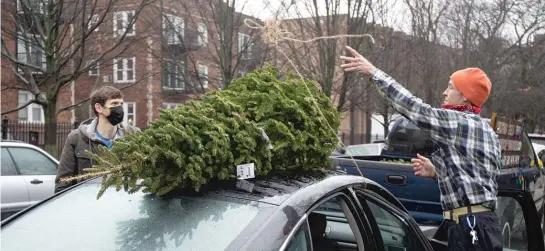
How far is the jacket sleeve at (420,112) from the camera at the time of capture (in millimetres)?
2967

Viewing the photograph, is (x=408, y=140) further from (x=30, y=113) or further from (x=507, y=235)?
(x=30, y=113)

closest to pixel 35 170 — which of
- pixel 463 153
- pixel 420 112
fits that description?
pixel 420 112

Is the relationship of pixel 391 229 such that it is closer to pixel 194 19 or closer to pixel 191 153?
pixel 191 153

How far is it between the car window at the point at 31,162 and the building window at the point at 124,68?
15.2ft

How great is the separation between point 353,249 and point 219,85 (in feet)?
36.8

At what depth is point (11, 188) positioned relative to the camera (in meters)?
6.97

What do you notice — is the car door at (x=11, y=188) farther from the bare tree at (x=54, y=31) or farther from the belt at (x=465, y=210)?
the belt at (x=465, y=210)

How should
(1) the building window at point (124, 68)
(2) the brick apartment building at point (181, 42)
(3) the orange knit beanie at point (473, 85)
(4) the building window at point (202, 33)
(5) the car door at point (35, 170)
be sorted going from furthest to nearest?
1. (1) the building window at point (124, 68)
2. (4) the building window at point (202, 33)
3. (2) the brick apartment building at point (181, 42)
4. (5) the car door at point (35, 170)
5. (3) the orange knit beanie at point (473, 85)

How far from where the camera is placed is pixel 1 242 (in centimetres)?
244

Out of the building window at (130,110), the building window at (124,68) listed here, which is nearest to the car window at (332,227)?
the building window at (124,68)

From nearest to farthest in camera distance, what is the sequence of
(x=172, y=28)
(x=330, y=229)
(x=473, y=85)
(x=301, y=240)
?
(x=301, y=240)
(x=473, y=85)
(x=330, y=229)
(x=172, y=28)

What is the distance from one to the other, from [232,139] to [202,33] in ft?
36.5

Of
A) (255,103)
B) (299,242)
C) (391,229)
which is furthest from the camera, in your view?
(391,229)

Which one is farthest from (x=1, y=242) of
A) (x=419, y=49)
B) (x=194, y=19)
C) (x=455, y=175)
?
(x=419, y=49)
